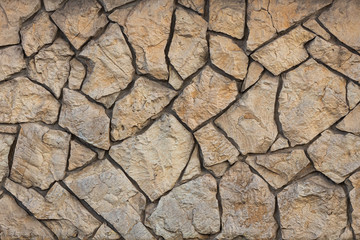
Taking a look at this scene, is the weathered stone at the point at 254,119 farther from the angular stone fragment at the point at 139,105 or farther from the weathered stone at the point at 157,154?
the angular stone fragment at the point at 139,105

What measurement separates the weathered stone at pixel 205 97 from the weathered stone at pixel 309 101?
1.14 feet

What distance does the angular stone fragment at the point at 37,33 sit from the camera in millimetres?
2982

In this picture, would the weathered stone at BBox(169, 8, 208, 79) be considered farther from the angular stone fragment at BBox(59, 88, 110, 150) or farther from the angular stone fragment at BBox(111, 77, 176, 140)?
the angular stone fragment at BBox(59, 88, 110, 150)

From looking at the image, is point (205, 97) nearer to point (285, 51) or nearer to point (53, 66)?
point (285, 51)

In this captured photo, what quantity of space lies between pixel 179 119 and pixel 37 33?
3.62 feet

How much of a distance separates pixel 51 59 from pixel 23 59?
0.20 meters

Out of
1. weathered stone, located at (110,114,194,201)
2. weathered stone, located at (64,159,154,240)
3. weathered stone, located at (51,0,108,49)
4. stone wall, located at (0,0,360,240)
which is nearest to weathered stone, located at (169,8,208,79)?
stone wall, located at (0,0,360,240)

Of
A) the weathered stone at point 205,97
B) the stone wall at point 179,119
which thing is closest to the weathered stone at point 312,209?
the stone wall at point 179,119

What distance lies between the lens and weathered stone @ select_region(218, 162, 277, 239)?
2918 mm

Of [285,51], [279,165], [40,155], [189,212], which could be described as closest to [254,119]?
[279,165]

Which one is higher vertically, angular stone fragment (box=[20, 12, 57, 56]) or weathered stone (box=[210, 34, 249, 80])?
weathered stone (box=[210, 34, 249, 80])

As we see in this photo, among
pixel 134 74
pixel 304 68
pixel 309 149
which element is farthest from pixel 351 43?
pixel 134 74

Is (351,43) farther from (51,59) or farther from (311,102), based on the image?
(51,59)

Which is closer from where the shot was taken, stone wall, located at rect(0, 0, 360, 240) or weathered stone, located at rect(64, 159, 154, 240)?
stone wall, located at rect(0, 0, 360, 240)
